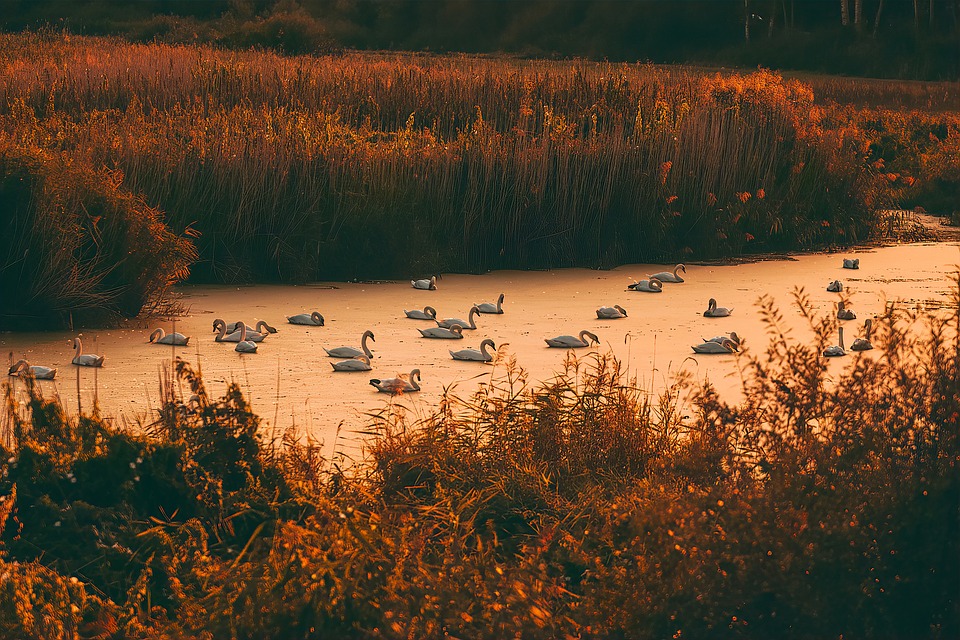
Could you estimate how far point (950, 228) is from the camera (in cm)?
1672

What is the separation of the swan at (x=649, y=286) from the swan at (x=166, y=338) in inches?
163

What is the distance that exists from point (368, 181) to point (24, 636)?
27.9 feet

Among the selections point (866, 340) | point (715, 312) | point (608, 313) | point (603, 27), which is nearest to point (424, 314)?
point (608, 313)

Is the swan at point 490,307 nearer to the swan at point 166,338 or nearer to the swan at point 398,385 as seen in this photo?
the swan at point 166,338

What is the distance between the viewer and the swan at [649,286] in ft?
37.4

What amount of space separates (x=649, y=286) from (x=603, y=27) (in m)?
36.3

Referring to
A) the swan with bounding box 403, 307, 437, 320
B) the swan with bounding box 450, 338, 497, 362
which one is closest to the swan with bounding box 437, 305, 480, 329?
the swan with bounding box 403, 307, 437, 320

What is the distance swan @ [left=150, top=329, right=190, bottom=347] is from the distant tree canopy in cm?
2799

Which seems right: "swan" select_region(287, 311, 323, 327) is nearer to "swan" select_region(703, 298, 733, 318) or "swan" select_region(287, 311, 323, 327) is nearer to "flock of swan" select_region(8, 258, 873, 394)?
"flock of swan" select_region(8, 258, 873, 394)

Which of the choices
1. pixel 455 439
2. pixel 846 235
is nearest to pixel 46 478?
pixel 455 439

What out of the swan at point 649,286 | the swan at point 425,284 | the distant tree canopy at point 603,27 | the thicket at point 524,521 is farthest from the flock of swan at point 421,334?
the distant tree canopy at point 603,27

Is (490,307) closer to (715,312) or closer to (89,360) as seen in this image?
(715,312)

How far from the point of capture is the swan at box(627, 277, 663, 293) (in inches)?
449

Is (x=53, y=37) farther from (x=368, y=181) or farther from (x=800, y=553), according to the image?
(x=800, y=553)
